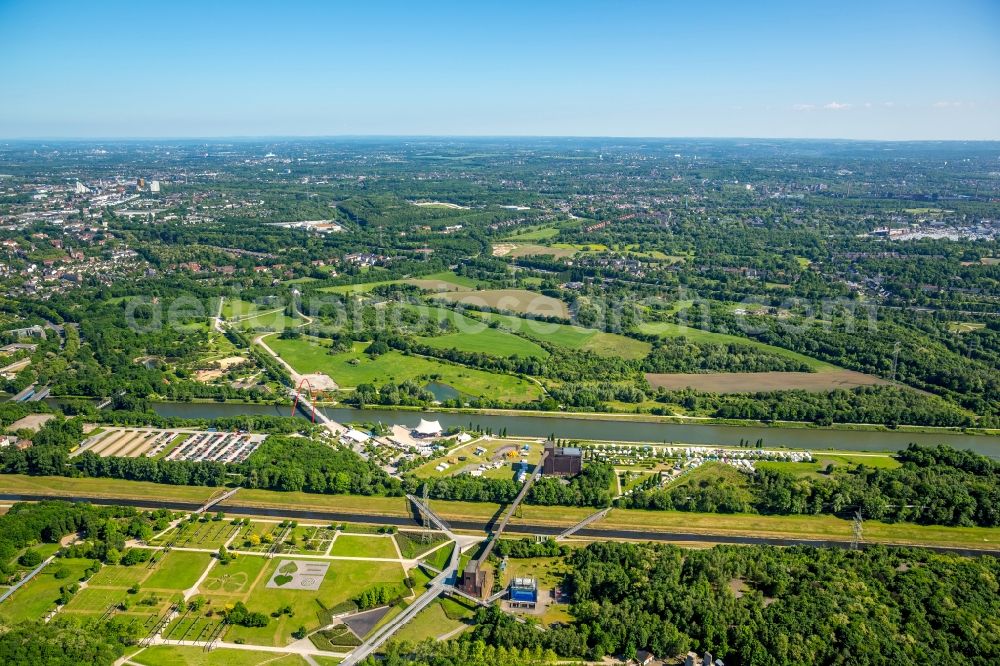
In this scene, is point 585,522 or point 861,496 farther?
point 861,496

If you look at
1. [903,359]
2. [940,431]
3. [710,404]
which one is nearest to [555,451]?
[710,404]

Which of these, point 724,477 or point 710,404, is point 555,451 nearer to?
point 724,477

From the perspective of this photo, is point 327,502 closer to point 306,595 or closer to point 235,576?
point 235,576

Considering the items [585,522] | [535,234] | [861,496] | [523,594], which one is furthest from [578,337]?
[535,234]

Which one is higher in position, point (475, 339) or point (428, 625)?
point (475, 339)

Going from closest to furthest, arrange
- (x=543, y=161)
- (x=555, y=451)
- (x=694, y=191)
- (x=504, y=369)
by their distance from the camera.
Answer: (x=555, y=451), (x=504, y=369), (x=694, y=191), (x=543, y=161)

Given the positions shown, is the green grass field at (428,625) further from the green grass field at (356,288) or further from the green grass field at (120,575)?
the green grass field at (356,288)

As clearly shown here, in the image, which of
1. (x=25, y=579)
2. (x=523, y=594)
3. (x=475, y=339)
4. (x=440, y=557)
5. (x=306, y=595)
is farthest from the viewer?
(x=475, y=339)

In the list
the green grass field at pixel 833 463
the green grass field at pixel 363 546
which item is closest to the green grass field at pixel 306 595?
the green grass field at pixel 363 546
